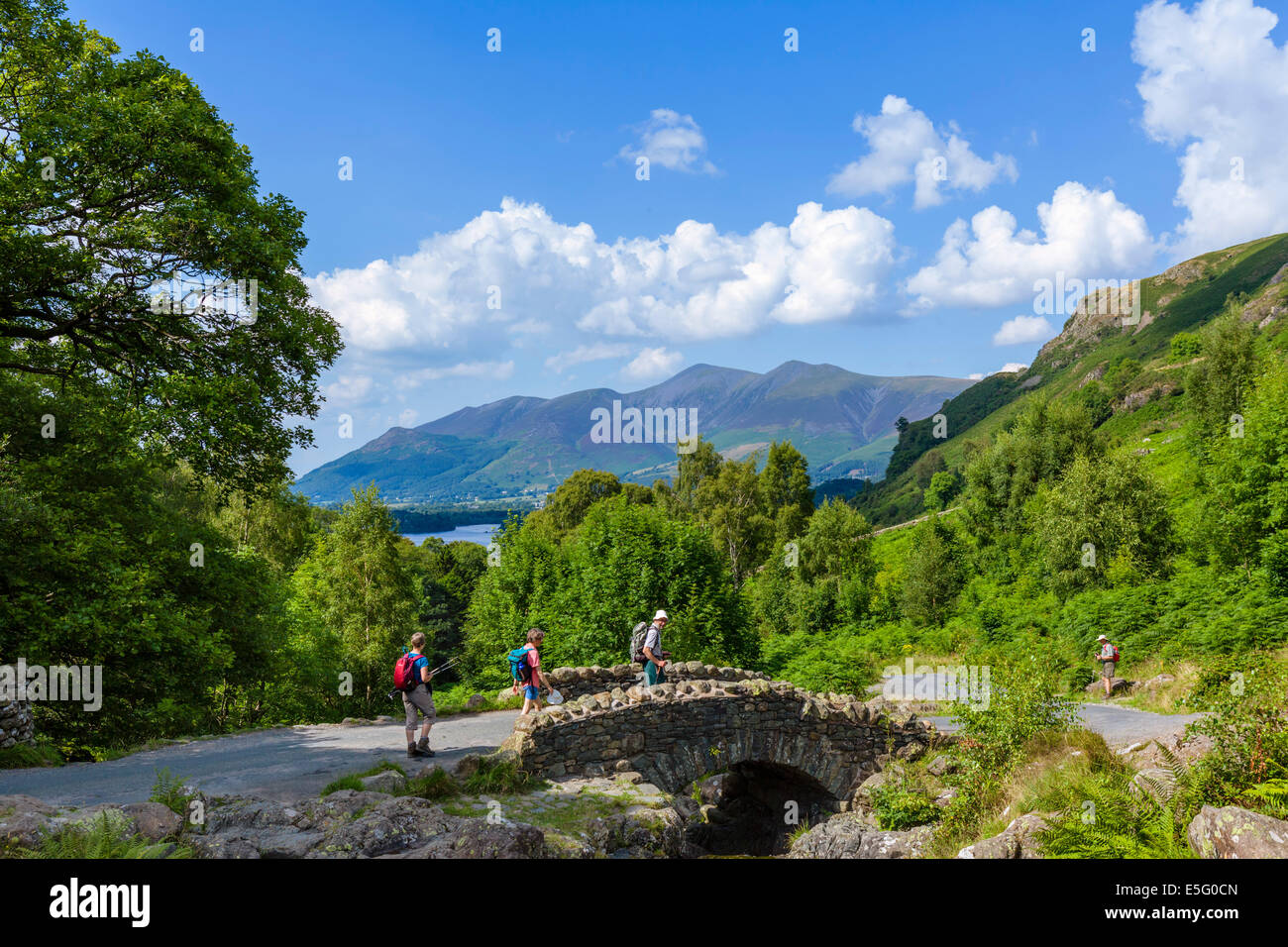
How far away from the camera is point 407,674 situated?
476 inches

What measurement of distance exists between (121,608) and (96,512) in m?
3.01

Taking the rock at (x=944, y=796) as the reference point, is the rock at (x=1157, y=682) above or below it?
above

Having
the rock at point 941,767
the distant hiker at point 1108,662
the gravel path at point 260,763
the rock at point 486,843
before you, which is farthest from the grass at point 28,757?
the distant hiker at point 1108,662

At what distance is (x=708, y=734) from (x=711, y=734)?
0.08 meters

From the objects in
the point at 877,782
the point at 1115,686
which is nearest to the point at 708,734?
the point at 877,782

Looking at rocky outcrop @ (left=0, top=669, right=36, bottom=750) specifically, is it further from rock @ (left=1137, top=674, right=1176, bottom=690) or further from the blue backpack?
rock @ (left=1137, top=674, right=1176, bottom=690)

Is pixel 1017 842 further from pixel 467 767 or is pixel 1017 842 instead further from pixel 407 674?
pixel 407 674

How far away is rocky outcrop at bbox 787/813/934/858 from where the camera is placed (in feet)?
41.5

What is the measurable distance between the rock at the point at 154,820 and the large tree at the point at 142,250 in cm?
856

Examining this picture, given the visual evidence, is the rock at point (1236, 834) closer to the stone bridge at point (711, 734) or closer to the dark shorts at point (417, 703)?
the stone bridge at point (711, 734)

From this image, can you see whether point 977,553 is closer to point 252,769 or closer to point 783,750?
point 783,750

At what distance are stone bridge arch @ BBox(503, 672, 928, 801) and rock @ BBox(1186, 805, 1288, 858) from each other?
28.3 feet

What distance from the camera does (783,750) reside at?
1538 cm

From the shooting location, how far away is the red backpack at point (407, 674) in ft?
39.7
